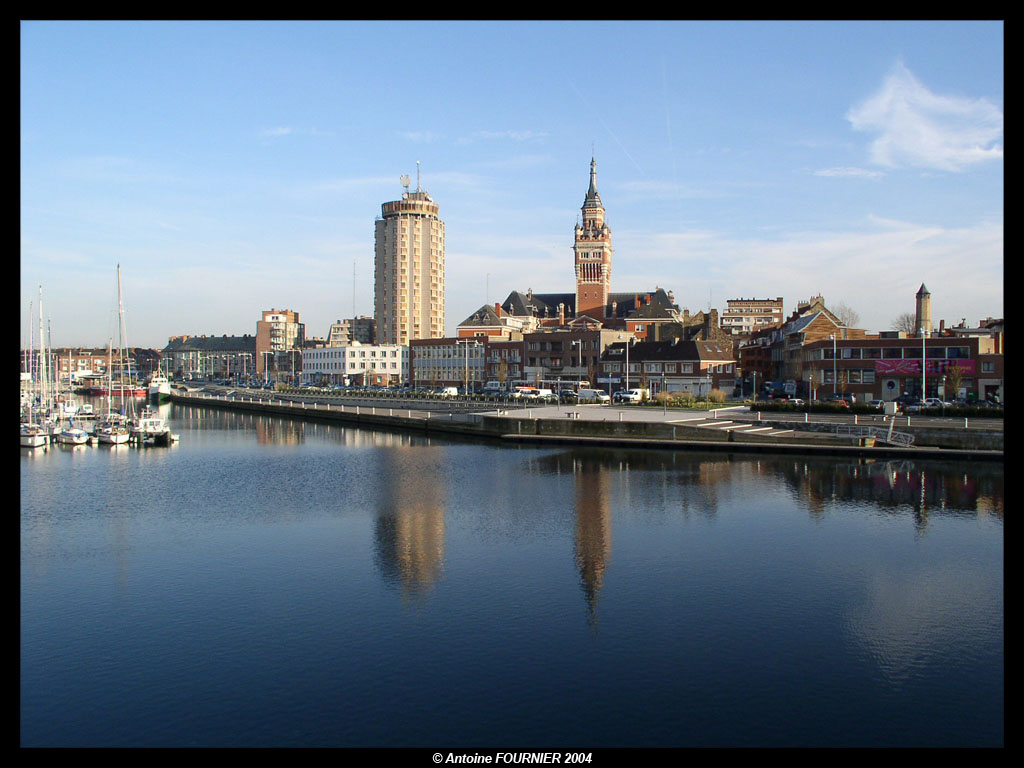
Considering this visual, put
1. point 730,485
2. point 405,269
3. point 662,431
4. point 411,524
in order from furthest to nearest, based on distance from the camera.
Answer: point 405,269, point 662,431, point 730,485, point 411,524

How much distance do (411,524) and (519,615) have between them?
39.6ft

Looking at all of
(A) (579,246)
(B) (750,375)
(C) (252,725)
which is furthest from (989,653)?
(A) (579,246)

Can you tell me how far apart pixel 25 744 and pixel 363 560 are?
12.8 m

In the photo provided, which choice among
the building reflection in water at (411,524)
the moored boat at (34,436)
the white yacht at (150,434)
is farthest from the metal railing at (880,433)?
the moored boat at (34,436)

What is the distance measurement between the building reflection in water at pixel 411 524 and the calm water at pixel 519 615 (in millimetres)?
200

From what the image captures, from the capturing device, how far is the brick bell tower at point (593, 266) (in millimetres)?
133875

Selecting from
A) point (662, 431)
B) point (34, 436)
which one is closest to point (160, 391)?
point (34, 436)

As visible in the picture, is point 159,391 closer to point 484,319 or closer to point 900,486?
point 484,319

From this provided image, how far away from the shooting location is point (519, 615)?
70.3 feet

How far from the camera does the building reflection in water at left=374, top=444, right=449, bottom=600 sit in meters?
25.2

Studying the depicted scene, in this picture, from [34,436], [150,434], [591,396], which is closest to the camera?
[34,436]

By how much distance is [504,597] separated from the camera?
2286cm

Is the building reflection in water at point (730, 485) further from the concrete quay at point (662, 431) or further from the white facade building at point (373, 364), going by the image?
the white facade building at point (373, 364)
